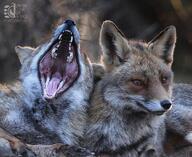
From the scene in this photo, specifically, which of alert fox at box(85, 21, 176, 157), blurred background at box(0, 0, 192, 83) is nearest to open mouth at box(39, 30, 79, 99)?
alert fox at box(85, 21, 176, 157)

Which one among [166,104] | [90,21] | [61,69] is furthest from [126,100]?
[90,21]

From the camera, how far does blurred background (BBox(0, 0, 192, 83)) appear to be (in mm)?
14008

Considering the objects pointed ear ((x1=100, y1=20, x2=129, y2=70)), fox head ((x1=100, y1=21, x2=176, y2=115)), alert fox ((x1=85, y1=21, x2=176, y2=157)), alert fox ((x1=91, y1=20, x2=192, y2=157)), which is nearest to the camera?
fox head ((x1=100, y1=21, x2=176, y2=115))

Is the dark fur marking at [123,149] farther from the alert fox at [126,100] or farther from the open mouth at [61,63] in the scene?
the open mouth at [61,63]

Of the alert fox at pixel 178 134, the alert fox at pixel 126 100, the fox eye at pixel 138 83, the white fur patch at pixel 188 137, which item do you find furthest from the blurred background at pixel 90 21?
the fox eye at pixel 138 83

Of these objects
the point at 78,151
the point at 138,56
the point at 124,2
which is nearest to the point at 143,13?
the point at 124,2

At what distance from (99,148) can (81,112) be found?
45 centimetres

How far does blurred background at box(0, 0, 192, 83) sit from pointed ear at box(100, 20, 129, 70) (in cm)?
292

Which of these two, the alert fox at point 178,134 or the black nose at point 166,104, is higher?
the black nose at point 166,104

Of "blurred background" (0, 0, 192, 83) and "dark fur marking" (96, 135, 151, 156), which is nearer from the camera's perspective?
"dark fur marking" (96, 135, 151, 156)

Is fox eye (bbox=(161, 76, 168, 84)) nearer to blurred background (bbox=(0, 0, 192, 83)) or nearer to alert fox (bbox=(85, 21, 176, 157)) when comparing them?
alert fox (bbox=(85, 21, 176, 157))

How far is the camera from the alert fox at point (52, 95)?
346 inches

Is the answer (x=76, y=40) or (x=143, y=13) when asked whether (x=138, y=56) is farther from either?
(x=143, y=13)

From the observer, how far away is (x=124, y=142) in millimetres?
8984
